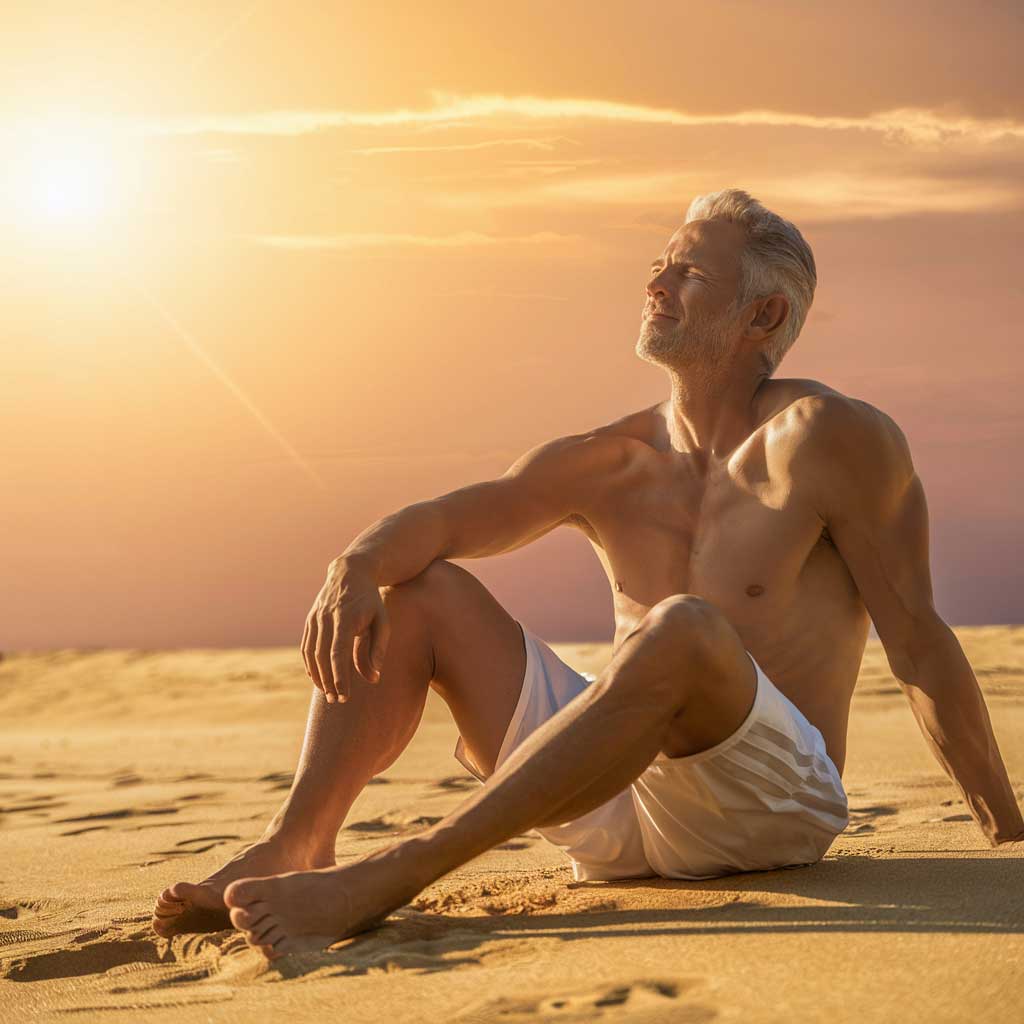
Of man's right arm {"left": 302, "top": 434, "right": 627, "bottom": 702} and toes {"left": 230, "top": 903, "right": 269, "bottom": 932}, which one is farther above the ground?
man's right arm {"left": 302, "top": 434, "right": 627, "bottom": 702}

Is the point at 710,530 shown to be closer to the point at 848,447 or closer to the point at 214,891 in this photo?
the point at 848,447

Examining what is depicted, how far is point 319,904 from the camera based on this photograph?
2.38 meters

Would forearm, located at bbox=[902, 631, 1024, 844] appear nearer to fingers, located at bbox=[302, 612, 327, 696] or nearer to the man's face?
the man's face

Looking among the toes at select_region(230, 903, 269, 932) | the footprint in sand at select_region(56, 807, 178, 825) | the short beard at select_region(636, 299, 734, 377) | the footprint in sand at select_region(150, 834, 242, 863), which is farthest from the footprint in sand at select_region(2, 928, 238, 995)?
the footprint in sand at select_region(56, 807, 178, 825)

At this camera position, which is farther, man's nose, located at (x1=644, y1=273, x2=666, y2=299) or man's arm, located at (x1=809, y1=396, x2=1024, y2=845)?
man's nose, located at (x1=644, y1=273, x2=666, y2=299)

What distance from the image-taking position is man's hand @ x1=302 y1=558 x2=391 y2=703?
2.82m

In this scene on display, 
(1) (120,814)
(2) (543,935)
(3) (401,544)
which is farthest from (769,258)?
(1) (120,814)

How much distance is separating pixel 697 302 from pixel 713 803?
1249mm

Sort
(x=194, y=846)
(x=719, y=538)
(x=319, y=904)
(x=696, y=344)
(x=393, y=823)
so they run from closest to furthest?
(x=319, y=904) → (x=719, y=538) → (x=696, y=344) → (x=194, y=846) → (x=393, y=823)

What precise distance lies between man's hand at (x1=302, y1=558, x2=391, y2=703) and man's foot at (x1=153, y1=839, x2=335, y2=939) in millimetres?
329

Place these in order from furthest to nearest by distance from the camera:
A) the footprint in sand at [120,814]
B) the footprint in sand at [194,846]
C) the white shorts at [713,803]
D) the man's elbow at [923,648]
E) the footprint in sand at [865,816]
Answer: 1. the footprint in sand at [120,814]
2. the footprint in sand at [194,846]
3. the footprint in sand at [865,816]
4. the man's elbow at [923,648]
5. the white shorts at [713,803]

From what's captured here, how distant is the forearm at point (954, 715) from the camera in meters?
2.92

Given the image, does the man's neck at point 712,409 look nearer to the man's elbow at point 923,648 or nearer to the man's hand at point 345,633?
the man's elbow at point 923,648

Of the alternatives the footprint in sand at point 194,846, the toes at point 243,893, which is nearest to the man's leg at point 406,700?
the toes at point 243,893
